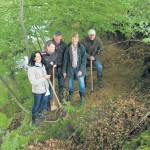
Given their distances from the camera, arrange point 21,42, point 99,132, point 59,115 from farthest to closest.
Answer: point 21,42
point 59,115
point 99,132

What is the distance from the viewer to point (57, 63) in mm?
8555

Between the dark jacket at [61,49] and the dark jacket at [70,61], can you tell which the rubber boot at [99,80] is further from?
the dark jacket at [61,49]

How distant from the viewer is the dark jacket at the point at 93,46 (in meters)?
8.98

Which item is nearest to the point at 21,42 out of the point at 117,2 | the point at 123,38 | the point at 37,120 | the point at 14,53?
Result: the point at 14,53

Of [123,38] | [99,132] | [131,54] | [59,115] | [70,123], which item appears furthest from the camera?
[123,38]

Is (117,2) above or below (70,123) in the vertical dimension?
above

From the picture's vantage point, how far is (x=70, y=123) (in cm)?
868

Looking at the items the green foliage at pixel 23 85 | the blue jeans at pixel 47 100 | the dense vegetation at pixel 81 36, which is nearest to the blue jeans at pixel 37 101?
the blue jeans at pixel 47 100

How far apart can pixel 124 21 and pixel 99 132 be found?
4059 mm

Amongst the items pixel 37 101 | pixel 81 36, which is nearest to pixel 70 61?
pixel 37 101

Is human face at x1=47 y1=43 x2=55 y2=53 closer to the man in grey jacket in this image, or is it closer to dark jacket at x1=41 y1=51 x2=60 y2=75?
dark jacket at x1=41 y1=51 x2=60 y2=75

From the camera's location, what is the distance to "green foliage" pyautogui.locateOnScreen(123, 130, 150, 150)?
6.11 metres

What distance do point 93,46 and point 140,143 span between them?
3.59 meters

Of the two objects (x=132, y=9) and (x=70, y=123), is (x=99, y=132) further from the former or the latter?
(x=132, y=9)
